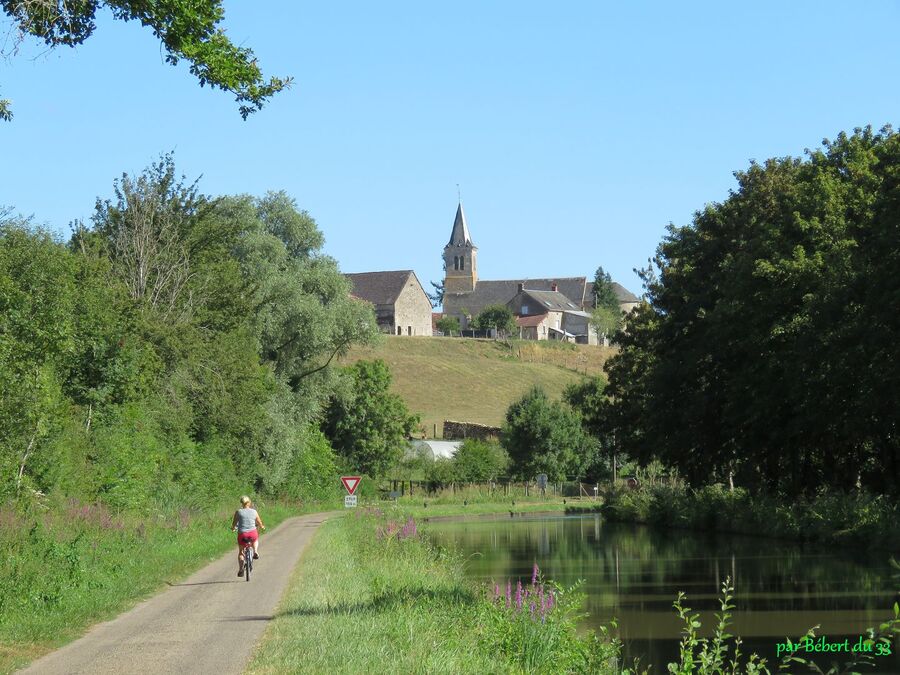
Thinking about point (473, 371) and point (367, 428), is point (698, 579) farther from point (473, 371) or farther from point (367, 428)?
point (473, 371)

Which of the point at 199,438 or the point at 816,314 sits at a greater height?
the point at 816,314

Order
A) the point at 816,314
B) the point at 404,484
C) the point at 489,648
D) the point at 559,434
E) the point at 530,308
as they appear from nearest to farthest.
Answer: the point at 489,648
the point at 816,314
the point at 404,484
the point at 559,434
the point at 530,308

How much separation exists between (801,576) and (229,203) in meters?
37.1

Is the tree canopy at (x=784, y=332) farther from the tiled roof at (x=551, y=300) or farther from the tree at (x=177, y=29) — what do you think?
the tiled roof at (x=551, y=300)

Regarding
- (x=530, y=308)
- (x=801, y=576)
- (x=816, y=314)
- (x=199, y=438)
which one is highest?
(x=530, y=308)

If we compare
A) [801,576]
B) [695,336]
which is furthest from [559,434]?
[801,576]

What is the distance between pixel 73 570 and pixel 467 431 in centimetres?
8835

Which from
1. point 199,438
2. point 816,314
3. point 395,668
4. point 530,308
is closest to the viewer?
point 395,668

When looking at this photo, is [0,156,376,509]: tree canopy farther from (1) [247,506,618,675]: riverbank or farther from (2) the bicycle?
(1) [247,506,618,675]: riverbank

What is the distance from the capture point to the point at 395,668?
37.4 feet

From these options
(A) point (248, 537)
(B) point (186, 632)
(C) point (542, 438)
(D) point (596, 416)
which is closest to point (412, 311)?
(C) point (542, 438)

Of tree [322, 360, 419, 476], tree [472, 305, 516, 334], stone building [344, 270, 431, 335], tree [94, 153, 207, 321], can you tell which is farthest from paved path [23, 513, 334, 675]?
tree [472, 305, 516, 334]

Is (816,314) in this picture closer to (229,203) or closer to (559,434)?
(229,203)

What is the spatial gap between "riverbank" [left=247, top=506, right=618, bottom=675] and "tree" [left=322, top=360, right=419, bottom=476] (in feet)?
188
